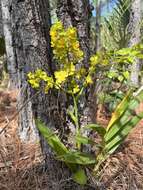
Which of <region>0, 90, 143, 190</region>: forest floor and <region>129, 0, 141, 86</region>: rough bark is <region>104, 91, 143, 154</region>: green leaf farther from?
<region>129, 0, 141, 86</region>: rough bark

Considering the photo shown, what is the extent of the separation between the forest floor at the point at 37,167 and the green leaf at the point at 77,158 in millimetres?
307

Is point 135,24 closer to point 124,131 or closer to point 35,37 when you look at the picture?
point 124,131

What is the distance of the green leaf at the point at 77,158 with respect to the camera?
225 cm

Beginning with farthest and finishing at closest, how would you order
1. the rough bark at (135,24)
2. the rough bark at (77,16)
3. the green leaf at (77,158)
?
1. the rough bark at (135,24)
2. the rough bark at (77,16)
3. the green leaf at (77,158)

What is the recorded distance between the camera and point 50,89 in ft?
7.98

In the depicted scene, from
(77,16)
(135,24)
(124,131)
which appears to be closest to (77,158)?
(124,131)

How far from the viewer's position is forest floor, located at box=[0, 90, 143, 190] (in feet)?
8.50

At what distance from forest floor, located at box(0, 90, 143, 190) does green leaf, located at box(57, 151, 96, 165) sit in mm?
307

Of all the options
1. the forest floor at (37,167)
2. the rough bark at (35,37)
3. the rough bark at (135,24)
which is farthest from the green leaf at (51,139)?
the rough bark at (135,24)

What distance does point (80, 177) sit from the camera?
2.33 metres

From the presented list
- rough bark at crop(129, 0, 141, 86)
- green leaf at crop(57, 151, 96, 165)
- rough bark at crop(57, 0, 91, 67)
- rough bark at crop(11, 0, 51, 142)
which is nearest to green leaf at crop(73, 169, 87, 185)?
green leaf at crop(57, 151, 96, 165)

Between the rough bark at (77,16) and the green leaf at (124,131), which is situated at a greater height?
the rough bark at (77,16)

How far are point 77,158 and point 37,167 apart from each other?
49 cm

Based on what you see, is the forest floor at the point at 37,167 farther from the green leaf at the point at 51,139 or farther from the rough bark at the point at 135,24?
the rough bark at the point at 135,24
